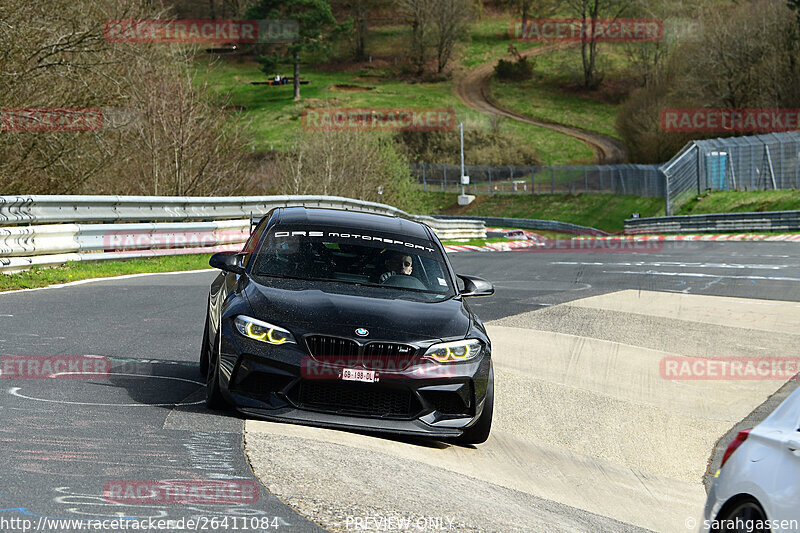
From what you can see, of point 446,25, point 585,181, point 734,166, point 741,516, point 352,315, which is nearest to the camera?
point 741,516

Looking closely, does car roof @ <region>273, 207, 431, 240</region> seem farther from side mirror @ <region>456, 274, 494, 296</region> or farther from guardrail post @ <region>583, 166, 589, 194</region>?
guardrail post @ <region>583, 166, 589, 194</region>

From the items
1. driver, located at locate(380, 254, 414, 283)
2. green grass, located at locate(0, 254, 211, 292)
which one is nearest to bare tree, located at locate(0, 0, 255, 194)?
green grass, located at locate(0, 254, 211, 292)

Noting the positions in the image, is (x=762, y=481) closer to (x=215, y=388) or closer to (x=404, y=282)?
(x=215, y=388)

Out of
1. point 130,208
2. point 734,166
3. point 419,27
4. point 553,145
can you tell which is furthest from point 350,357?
point 419,27

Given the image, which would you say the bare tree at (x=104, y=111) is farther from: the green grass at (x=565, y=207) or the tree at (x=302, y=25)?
the tree at (x=302, y=25)

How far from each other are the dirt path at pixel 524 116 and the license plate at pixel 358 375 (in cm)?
9285

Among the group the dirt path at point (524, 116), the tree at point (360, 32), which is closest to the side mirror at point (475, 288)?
the dirt path at point (524, 116)

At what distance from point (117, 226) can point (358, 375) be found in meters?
12.2

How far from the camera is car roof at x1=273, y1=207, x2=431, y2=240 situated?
8.73 m

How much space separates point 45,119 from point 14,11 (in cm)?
246

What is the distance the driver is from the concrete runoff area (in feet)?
4.58

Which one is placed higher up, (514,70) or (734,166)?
(514,70)

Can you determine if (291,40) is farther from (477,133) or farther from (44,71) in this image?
(44,71)

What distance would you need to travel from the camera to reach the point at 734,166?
51094 millimetres
